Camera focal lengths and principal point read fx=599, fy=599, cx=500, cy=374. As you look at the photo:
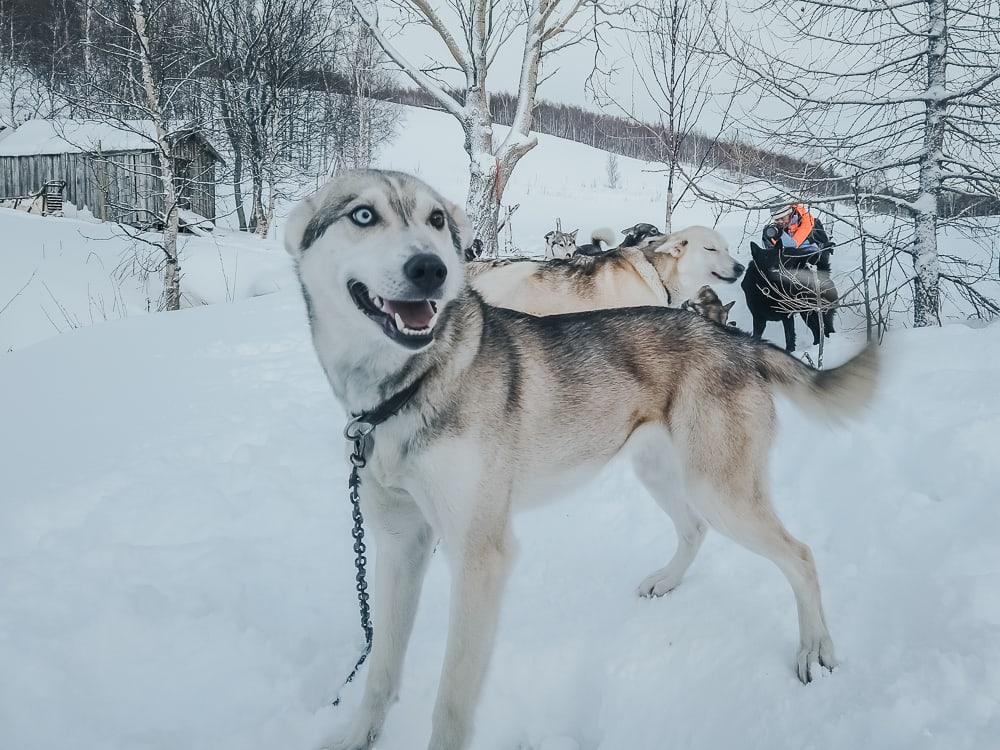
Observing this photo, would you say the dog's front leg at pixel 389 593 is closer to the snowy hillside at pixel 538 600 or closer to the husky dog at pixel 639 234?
the snowy hillside at pixel 538 600

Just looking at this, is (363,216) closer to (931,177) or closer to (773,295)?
(931,177)

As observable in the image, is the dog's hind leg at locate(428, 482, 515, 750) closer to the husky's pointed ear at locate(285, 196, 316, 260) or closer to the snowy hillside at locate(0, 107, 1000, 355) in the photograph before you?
the husky's pointed ear at locate(285, 196, 316, 260)

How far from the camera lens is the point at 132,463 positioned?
3.67 meters

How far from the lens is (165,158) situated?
11.4 meters

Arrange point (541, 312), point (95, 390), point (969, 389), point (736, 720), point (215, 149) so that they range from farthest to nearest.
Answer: point (215, 149) → point (541, 312) → point (95, 390) → point (969, 389) → point (736, 720)

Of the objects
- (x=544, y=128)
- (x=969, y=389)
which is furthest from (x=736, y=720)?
(x=544, y=128)

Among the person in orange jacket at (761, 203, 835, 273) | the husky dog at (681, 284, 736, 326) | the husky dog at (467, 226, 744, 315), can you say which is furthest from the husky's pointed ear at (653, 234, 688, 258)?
the person in orange jacket at (761, 203, 835, 273)

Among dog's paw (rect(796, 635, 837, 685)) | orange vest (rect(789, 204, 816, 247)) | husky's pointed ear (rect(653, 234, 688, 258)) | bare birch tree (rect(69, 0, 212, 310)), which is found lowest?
dog's paw (rect(796, 635, 837, 685))

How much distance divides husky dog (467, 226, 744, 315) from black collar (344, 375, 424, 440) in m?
3.01

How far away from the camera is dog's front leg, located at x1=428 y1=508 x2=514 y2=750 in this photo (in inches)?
75.2

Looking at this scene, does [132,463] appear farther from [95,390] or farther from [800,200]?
[800,200]

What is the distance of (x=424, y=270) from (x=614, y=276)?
3.50 m

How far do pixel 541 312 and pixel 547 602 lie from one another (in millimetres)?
2675

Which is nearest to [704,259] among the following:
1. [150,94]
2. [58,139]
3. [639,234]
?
[639,234]
